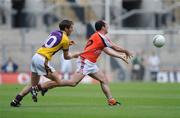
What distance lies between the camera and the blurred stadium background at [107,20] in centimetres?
4819

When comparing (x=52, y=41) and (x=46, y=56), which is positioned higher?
(x=52, y=41)

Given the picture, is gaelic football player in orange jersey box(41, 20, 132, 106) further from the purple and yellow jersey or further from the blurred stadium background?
the blurred stadium background

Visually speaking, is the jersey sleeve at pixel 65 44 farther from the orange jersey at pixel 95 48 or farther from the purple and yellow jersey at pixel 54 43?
the orange jersey at pixel 95 48

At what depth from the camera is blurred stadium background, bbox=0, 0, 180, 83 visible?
48.2 meters

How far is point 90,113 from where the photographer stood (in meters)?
18.6

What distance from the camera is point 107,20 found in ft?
161

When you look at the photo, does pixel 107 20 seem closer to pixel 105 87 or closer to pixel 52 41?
pixel 105 87

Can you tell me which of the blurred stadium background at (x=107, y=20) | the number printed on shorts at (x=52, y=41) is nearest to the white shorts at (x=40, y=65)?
the number printed on shorts at (x=52, y=41)

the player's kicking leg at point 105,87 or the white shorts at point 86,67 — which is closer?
the player's kicking leg at point 105,87

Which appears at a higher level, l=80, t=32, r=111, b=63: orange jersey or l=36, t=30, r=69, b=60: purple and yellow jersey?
l=36, t=30, r=69, b=60: purple and yellow jersey

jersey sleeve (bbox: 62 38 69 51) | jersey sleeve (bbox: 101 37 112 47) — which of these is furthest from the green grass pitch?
jersey sleeve (bbox: 101 37 112 47)

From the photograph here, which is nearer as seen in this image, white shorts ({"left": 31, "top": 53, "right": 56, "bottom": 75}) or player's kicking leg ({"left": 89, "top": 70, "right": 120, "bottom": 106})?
white shorts ({"left": 31, "top": 53, "right": 56, "bottom": 75})

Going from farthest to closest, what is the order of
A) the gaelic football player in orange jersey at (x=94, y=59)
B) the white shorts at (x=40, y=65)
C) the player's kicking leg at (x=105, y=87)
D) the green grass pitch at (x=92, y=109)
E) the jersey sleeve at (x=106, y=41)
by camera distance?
the jersey sleeve at (x=106, y=41) → the gaelic football player in orange jersey at (x=94, y=59) → the player's kicking leg at (x=105, y=87) → the white shorts at (x=40, y=65) → the green grass pitch at (x=92, y=109)

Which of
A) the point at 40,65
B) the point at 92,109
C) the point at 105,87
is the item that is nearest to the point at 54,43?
the point at 40,65
